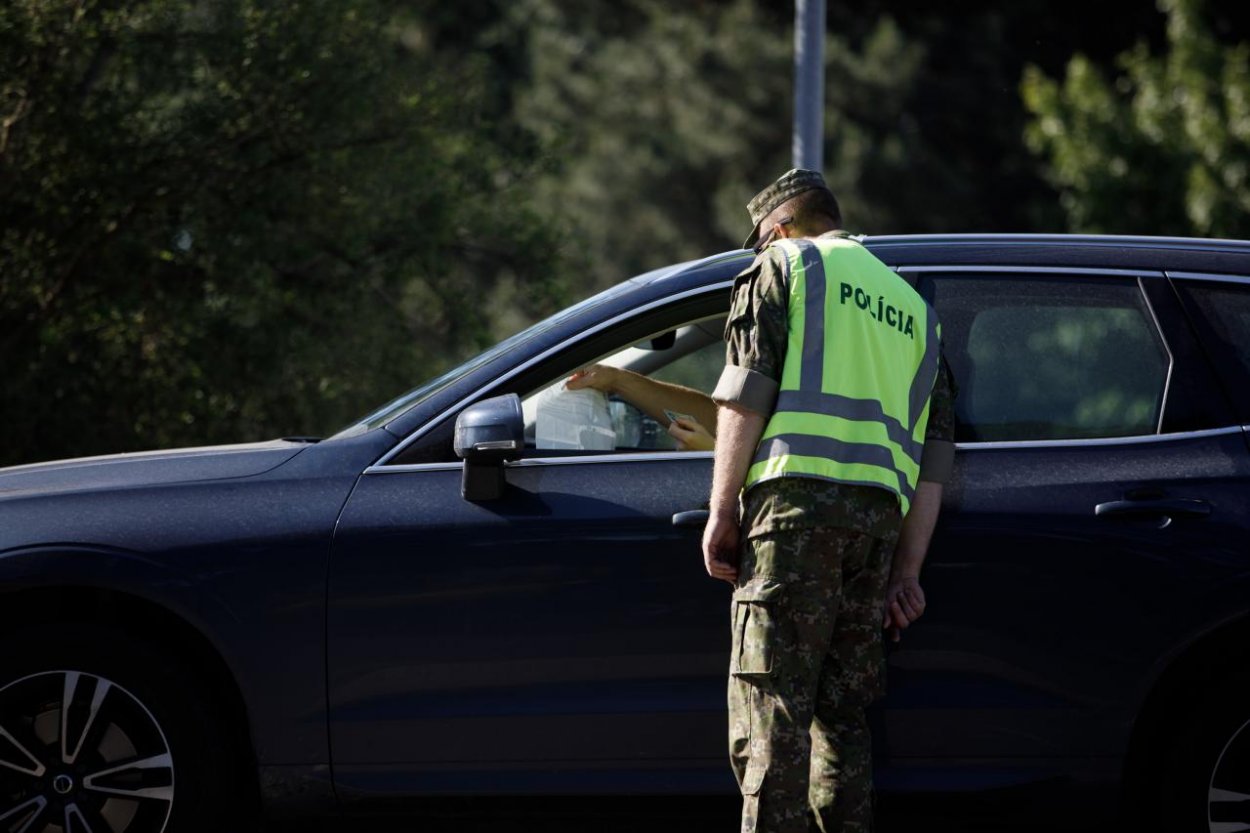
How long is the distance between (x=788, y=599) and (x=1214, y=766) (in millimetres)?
1206

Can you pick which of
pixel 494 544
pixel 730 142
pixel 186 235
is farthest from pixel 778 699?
pixel 730 142

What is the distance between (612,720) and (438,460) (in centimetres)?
81

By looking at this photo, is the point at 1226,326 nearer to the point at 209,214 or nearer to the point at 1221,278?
the point at 1221,278

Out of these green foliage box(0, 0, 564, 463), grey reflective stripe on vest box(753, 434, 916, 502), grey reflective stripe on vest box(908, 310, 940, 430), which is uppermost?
green foliage box(0, 0, 564, 463)

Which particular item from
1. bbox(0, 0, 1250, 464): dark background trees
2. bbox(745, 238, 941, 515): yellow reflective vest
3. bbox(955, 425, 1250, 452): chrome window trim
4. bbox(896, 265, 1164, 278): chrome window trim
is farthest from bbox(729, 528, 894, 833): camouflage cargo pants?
bbox(0, 0, 1250, 464): dark background trees

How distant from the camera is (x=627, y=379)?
15.7 feet

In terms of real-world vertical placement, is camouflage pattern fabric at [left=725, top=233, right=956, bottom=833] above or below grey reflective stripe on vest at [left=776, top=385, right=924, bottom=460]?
below

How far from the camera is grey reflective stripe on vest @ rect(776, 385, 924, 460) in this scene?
3.92 meters

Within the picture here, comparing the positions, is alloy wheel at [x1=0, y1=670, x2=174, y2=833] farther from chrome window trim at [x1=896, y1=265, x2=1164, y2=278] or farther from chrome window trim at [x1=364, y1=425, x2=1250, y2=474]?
chrome window trim at [x1=896, y1=265, x2=1164, y2=278]

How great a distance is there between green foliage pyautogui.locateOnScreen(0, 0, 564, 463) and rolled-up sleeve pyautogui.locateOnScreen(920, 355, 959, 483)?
5607 mm

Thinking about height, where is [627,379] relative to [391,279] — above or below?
below

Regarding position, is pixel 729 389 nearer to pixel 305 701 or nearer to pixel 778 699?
pixel 778 699

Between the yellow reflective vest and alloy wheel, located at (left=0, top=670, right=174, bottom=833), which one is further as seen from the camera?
alloy wheel, located at (left=0, top=670, right=174, bottom=833)

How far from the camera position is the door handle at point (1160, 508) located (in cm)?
420
